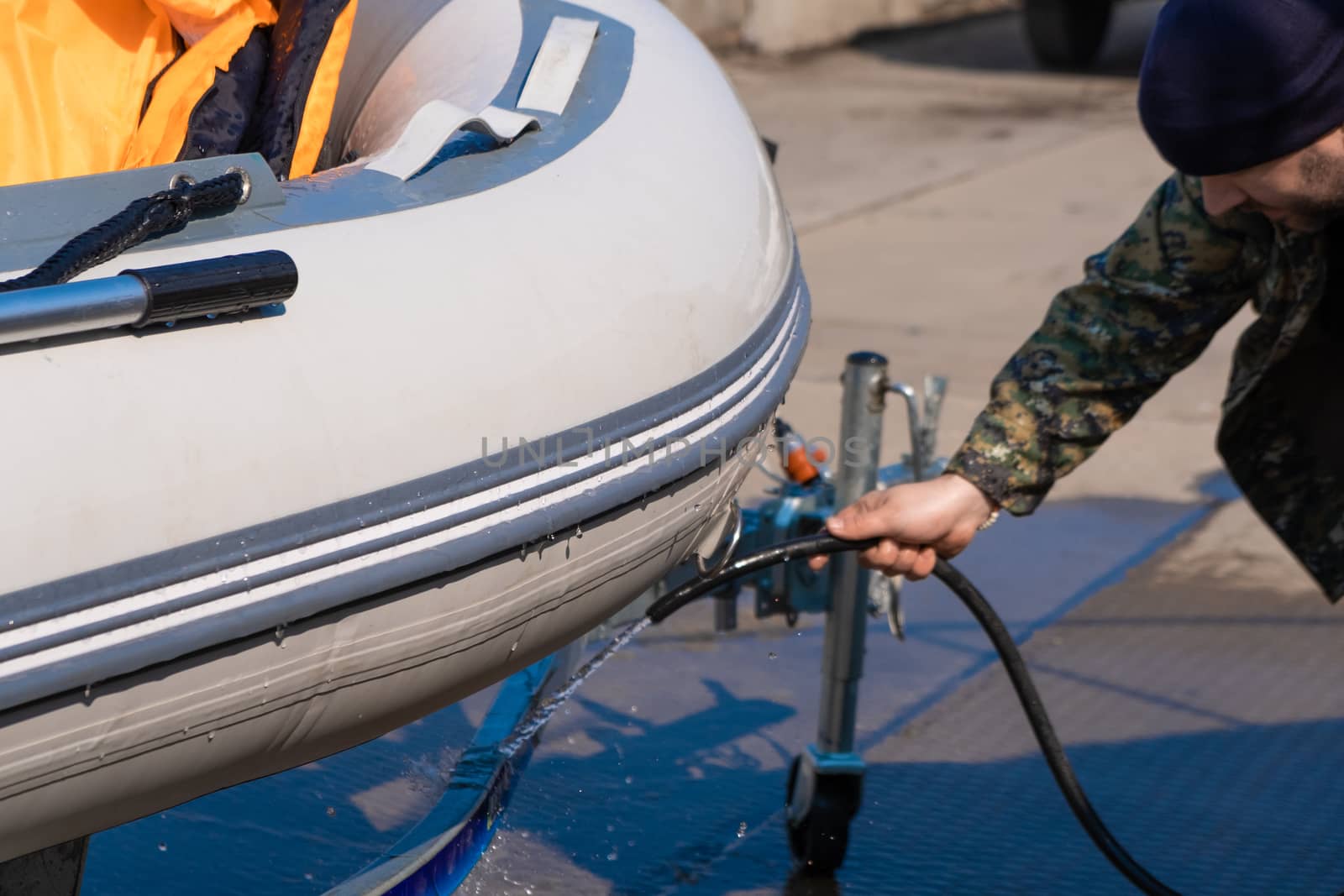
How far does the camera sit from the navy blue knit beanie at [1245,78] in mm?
1574

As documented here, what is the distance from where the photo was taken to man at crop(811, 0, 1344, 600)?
172 centimetres

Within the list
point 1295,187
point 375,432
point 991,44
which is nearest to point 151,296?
point 375,432

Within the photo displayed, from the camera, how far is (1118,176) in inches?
263

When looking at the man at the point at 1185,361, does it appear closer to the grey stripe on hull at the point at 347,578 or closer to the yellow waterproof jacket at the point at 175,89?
the grey stripe on hull at the point at 347,578

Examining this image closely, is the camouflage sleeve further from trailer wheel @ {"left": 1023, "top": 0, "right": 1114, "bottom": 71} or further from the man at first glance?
trailer wheel @ {"left": 1023, "top": 0, "right": 1114, "bottom": 71}

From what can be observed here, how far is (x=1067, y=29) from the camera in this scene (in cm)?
938

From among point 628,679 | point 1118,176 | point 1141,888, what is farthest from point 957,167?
point 1141,888

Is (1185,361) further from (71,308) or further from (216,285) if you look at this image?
(71,308)

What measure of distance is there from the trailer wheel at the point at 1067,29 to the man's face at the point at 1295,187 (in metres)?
8.03

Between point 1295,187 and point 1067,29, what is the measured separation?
8.14m

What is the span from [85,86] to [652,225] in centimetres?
71

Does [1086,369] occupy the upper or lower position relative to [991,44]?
upper

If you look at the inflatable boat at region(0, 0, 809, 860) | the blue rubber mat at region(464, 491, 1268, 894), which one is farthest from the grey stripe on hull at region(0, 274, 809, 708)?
the blue rubber mat at region(464, 491, 1268, 894)

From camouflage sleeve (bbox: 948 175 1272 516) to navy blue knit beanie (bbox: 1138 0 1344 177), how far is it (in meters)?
0.24
